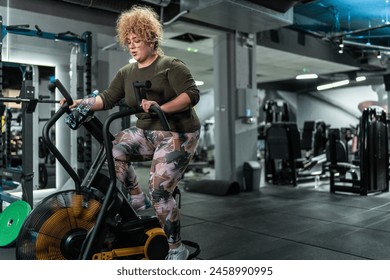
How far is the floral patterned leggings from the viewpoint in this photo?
7.07 ft

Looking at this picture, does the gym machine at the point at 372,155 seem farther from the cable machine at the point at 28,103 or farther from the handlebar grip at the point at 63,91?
the handlebar grip at the point at 63,91

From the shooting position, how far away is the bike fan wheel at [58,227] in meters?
1.91

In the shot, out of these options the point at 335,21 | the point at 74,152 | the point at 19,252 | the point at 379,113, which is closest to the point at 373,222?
the point at 379,113

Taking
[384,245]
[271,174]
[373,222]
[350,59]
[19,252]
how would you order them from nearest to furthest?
[19,252]
[384,245]
[373,222]
[271,174]
[350,59]

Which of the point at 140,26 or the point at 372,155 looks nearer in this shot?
the point at 140,26

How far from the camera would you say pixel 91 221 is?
209 centimetres

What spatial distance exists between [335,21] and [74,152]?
568cm

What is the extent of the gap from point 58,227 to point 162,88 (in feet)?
3.12

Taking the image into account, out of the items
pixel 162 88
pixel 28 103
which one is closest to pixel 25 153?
pixel 28 103

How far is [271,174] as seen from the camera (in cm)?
698

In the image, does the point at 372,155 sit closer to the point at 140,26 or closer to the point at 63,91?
the point at 140,26

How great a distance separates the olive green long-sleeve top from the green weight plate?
1.53m

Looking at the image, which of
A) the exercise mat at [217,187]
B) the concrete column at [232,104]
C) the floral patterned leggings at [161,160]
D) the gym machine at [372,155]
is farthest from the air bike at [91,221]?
the gym machine at [372,155]

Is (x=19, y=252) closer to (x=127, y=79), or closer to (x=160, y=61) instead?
(x=127, y=79)
